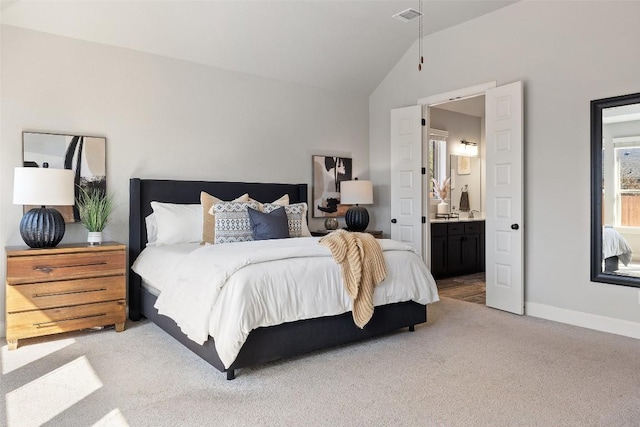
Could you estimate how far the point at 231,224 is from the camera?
13.1ft

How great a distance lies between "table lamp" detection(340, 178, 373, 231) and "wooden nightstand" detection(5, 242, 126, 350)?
2753 mm

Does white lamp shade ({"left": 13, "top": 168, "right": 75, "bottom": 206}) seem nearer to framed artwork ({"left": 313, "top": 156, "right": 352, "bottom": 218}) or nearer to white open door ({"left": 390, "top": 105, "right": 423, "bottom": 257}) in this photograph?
framed artwork ({"left": 313, "top": 156, "right": 352, "bottom": 218})

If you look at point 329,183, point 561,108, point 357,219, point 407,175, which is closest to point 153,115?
point 329,183

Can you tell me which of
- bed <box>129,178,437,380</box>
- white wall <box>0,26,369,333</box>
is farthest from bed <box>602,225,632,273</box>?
white wall <box>0,26,369,333</box>

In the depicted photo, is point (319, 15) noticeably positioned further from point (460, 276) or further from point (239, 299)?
point (460, 276)

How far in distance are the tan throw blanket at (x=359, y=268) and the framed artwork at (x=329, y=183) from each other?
7.74 ft

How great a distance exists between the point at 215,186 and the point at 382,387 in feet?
9.51

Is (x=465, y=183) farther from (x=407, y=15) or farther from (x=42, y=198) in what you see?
(x=42, y=198)

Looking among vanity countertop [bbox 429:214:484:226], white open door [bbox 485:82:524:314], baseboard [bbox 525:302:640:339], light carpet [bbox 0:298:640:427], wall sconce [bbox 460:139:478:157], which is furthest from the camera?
wall sconce [bbox 460:139:478:157]

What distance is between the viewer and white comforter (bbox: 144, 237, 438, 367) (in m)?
2.71

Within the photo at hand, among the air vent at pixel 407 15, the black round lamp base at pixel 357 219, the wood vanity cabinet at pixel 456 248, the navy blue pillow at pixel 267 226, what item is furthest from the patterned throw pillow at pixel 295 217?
the air vent at pixel 407 15

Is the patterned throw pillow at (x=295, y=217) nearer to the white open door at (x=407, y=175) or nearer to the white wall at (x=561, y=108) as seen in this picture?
the white open door at (x=407, y=175)

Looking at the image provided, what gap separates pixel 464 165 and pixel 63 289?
5961mm

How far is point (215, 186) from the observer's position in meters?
4.77
